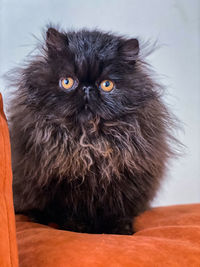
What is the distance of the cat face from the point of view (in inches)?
49.6

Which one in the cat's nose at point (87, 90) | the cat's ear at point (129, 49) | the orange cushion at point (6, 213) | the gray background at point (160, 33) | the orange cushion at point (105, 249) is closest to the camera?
the orange cushion at point (6, 213)

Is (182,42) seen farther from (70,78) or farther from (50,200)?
(50,200)

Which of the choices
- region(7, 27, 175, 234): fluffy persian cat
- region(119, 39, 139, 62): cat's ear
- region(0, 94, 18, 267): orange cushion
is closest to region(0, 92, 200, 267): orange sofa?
region(0, 94, 18, 267): orange cushion

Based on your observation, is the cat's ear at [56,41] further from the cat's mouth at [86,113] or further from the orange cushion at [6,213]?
the orange cushion at [6,213]

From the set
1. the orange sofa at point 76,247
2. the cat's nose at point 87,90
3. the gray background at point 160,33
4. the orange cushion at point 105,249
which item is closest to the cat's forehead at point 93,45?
the cat's nose at point 87,90

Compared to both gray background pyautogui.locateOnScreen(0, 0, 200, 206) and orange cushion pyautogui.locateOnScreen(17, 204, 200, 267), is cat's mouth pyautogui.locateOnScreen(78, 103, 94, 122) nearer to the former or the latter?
orange cushion pyautogui.locateOnScreen(17, 204, 200, 267)

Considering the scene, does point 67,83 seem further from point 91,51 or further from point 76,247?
point 76,247

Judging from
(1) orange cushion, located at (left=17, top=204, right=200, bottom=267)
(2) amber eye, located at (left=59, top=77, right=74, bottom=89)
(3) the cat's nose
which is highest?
(2) amber eye, located at (left=59, top=77, right=74, bottom=89)

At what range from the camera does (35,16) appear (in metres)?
2.21

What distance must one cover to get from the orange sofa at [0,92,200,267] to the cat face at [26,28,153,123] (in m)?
0.44

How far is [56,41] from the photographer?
4.40ft

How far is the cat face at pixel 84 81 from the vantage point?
4.13 ft

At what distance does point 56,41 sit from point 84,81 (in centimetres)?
21

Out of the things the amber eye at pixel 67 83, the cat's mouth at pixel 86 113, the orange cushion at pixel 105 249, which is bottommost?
the orange cushion at pixel 105 249
